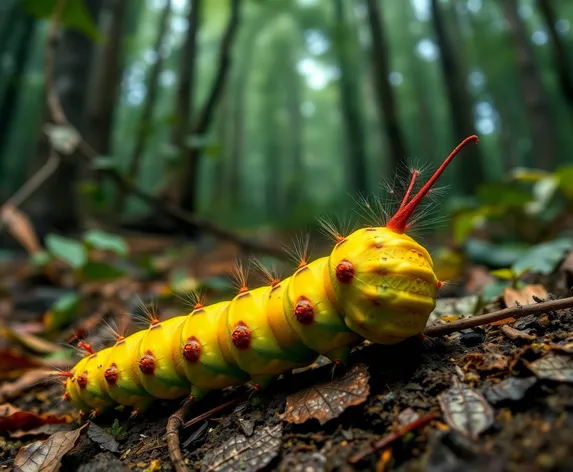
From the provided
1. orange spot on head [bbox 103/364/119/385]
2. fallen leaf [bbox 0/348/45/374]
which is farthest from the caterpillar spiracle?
fallen leaf [bbox 0/348/45/374]

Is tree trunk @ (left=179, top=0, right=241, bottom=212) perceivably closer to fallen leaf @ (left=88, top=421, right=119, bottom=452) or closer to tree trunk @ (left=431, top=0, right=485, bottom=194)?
tree trunk @ (left=431, top=0, right=485, bottom=194)

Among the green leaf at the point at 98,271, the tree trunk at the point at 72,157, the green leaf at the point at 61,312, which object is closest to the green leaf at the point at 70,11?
the green leaf at the point at 98,271

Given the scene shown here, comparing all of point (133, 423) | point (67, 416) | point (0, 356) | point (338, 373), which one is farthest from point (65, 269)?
point (338, 373)

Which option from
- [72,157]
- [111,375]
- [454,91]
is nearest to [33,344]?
[111,375]

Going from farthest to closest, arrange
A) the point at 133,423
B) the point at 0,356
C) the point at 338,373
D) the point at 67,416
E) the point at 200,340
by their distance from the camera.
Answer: the point at 0,356
the point at 67,416
the point at 133,423
the point at 200,340
the point at 338,373

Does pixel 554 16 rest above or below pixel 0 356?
above

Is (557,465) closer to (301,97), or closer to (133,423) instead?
(133,423)

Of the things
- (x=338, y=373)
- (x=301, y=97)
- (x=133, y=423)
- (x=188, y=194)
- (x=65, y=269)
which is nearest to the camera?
(x=338, y=373)
